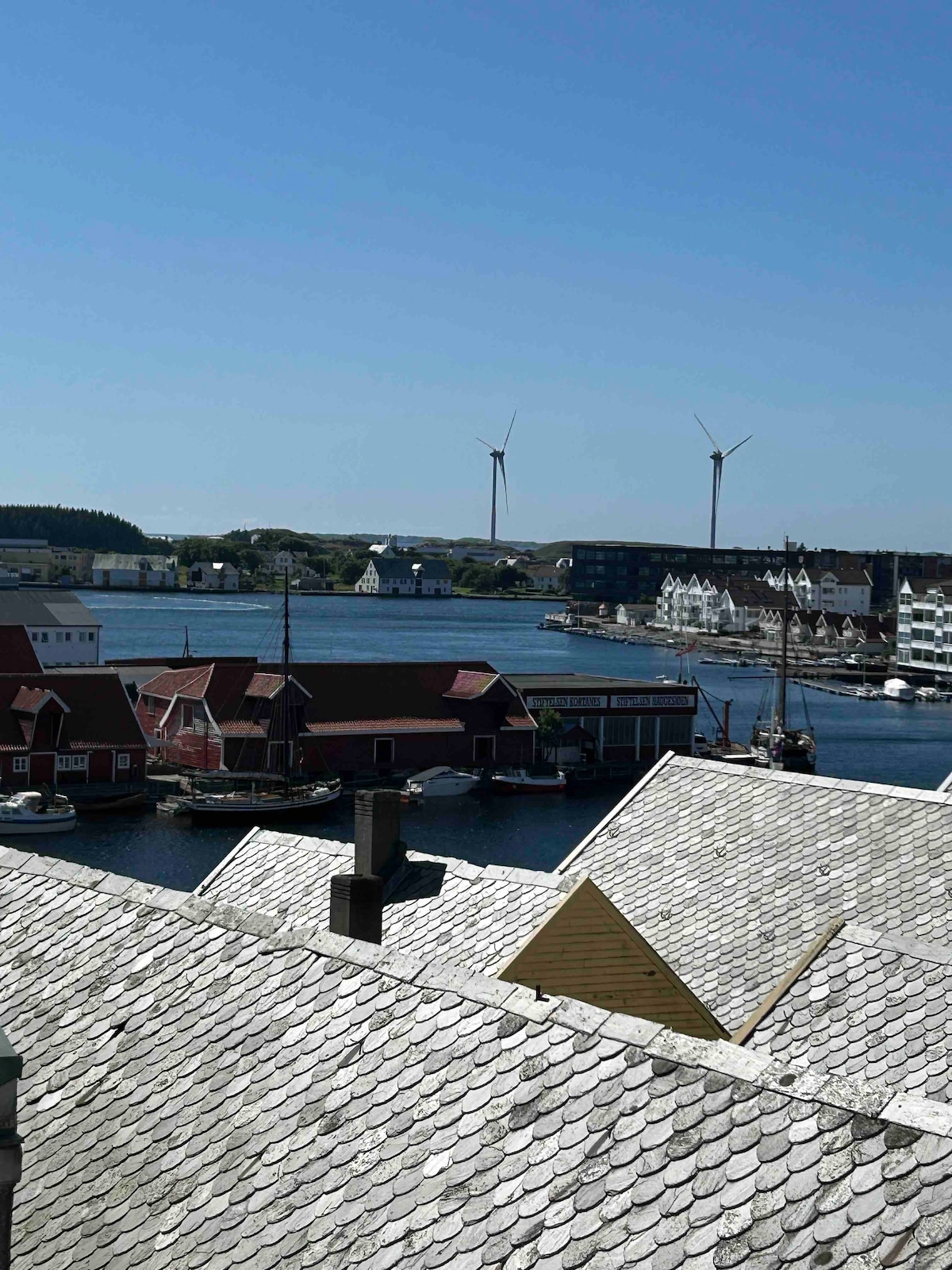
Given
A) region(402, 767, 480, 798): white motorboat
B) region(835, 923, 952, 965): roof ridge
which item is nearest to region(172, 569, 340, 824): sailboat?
region(402, 767, 480, 798): white motorboat

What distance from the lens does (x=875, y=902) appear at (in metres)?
16.0

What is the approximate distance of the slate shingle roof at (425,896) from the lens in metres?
13.9

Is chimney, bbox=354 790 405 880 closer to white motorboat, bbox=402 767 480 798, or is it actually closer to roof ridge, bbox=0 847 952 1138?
roof ridge, bbox=0 847 952 1138

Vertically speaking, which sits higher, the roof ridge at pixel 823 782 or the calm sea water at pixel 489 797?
the roof ridge at pixel 823 782

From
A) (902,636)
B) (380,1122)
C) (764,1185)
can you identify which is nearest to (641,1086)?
(764,1185)

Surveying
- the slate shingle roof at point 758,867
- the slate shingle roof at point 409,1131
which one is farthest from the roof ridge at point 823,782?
the slate shingle roof at point 409,1131

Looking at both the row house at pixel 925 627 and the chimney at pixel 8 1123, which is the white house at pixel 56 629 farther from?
the chimney at pixel 8 1123

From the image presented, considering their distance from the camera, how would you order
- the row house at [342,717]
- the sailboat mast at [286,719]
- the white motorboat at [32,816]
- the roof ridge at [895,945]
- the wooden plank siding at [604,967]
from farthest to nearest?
the row house at [342,717] → the sailboat mast at [286,719] → the white motorboat at [32,816] → the wooden plank siding at [604,967] → the roof ridge at [895,945]

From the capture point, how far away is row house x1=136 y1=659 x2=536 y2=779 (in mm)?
64938

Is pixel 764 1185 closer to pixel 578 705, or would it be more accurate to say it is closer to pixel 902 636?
pixel 578 705

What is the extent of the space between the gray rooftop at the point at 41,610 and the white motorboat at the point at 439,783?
104 feet

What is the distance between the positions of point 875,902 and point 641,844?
359 cm

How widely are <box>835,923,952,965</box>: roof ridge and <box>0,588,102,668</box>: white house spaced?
3163 inches

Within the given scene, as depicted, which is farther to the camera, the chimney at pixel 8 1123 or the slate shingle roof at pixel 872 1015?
the slate shingle roof at pixel 872 1015
